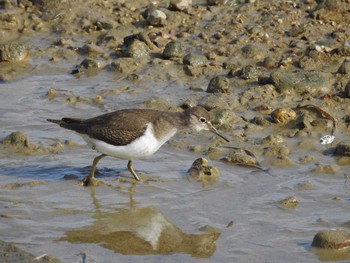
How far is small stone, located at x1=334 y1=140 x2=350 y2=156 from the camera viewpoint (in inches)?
366

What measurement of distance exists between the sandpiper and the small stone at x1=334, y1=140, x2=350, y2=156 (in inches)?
83.0

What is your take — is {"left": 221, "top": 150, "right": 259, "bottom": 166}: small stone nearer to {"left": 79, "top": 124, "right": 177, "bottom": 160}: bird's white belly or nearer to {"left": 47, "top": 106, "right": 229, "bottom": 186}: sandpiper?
{"left": 47, "top": 106, "right": 229, "bottom": 186}: sandpiper

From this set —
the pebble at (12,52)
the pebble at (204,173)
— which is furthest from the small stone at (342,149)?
the pebble at (12,52)

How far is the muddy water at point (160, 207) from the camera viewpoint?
7086mm

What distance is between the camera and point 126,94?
11.2 metres

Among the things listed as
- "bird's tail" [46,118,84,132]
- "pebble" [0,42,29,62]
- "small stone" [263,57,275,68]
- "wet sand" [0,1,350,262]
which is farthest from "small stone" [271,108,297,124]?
"pebble" [0,42,29,62]

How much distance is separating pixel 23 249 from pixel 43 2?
7.27 metres

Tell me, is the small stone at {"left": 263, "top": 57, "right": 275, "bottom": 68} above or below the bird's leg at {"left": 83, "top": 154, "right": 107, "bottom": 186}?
above

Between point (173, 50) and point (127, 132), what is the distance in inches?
140

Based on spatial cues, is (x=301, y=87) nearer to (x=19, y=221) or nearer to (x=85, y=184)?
(x=85, y=184)

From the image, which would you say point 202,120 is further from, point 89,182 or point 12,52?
point 12,52

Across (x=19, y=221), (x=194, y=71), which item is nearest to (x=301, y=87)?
(x=194, y=71)

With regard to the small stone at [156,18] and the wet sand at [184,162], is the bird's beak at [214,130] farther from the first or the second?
the small stone at [156,18]

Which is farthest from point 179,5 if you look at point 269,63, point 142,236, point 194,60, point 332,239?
point 332,239
